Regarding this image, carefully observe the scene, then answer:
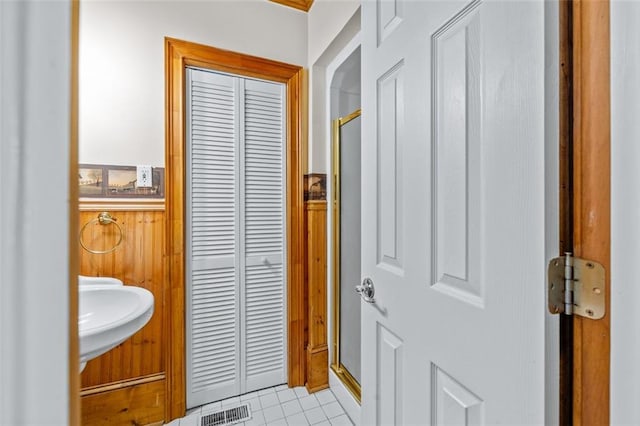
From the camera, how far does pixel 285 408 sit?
1.70 meters

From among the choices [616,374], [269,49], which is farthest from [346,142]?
[616,374]

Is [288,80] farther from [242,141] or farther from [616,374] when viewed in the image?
[616,374]

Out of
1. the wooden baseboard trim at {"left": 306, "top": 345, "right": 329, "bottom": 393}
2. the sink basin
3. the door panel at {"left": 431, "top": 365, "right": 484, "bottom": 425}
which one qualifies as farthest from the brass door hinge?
the wooden baseboard trim at {"left": 306, "top": 345, "right": 329, "bottom": 393}

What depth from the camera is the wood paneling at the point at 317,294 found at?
1.88m

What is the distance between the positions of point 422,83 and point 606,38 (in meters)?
0.35

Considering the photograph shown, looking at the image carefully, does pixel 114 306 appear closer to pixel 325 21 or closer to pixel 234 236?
pixel 234 236

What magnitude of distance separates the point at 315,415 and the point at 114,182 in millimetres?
1614

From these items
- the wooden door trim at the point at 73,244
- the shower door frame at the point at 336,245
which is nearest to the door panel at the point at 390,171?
the wooden door trim at the point at 73,244

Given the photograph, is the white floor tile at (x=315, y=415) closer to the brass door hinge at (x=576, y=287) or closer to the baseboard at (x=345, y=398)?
the baseboard at (x=345, y=398)

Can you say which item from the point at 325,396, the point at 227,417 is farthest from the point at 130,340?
the point at 325,396

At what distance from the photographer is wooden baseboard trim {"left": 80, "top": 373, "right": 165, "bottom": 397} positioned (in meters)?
1.45

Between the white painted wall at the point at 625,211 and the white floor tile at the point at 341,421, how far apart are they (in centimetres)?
146

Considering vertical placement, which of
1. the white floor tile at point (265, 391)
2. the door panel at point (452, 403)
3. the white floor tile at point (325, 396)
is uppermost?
the door panel at point (452, 403)

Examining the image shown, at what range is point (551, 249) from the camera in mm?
475
